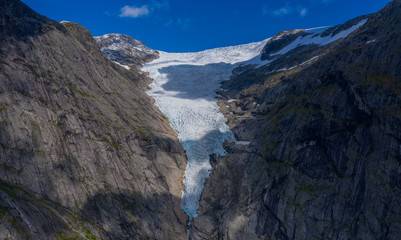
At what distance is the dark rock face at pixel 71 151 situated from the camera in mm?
25812

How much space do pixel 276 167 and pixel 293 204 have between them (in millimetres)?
5915

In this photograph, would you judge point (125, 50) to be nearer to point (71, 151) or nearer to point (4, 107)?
point (4, 107)

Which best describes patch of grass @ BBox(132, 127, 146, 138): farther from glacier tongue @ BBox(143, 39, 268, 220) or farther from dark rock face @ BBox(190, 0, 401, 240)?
dark rock face @ BBox(190, 0, 401, 240)

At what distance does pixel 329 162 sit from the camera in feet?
113

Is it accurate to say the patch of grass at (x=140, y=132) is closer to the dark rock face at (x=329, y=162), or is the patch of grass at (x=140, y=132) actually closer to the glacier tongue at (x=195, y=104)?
the glacier tongue at (x=195, y=104)

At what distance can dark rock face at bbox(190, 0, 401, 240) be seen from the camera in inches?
1167

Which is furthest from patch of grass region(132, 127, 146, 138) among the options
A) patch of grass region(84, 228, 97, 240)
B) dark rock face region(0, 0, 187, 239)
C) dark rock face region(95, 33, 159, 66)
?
dark rock face region(95, 33, 159, 66)

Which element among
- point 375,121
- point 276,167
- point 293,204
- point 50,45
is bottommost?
point 293,204

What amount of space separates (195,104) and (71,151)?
1564 inches

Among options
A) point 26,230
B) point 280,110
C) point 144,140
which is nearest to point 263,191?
point 280,110

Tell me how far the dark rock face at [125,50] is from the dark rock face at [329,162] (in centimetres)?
7061

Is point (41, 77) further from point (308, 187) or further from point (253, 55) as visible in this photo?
point (253, 55)

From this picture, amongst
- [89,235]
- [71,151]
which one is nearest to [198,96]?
[71,151]

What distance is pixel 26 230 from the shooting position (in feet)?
67.7
